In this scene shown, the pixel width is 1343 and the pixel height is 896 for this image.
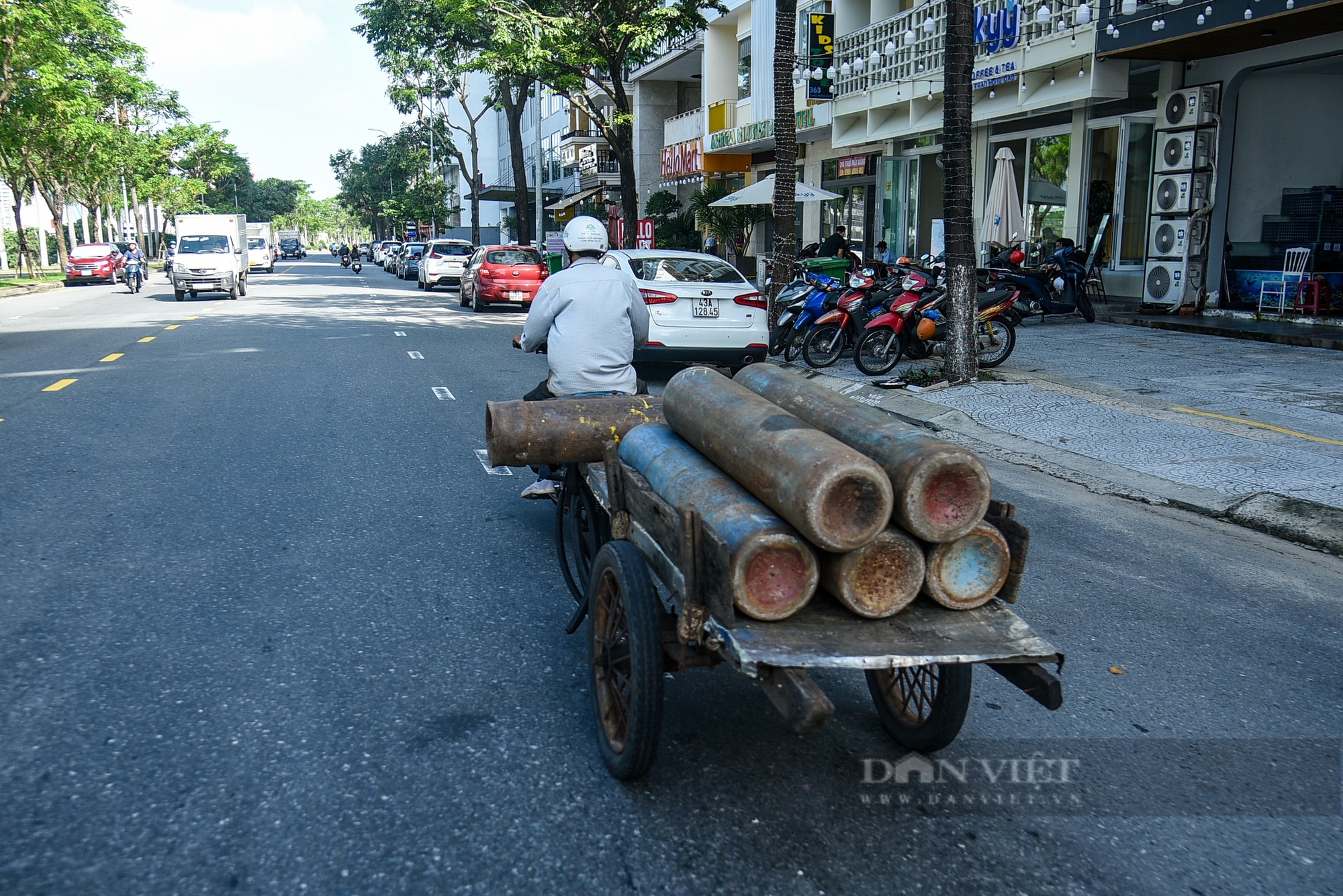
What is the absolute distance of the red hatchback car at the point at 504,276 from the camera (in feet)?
80.4

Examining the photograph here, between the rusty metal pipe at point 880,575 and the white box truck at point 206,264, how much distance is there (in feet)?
96.1

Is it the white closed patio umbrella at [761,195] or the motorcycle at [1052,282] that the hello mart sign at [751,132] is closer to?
the white closed patio umbrella at [761,195]

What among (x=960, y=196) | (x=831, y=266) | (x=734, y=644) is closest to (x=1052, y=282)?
(x=831, y=266)

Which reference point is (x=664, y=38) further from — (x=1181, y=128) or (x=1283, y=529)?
(x=1283, y=529)

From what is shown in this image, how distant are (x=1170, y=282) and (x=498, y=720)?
614 inches

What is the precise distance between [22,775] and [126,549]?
257 centimetres

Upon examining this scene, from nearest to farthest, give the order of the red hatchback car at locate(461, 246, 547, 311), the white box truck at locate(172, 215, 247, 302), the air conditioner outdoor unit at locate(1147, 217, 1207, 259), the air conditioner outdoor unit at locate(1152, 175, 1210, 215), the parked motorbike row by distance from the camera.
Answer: the parked motorbike row → the air conditioner outdoor unit at locate(1152, 175, 1210, 215) → the air conditioner outdoor unit at locate(1147, 217, 1207, 259) → the red hatchback car at locate(461, 246, 547, 311) → the white box truck at locate(172, 215, 247, 302)

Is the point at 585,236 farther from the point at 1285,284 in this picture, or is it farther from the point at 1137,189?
the point at 1137,189

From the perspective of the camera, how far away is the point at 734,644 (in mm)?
2848

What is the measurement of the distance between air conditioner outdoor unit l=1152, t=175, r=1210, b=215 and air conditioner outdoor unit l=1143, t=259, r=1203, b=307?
0.81 m

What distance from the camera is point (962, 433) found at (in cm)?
951

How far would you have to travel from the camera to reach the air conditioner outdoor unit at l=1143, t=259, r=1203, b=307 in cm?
1627

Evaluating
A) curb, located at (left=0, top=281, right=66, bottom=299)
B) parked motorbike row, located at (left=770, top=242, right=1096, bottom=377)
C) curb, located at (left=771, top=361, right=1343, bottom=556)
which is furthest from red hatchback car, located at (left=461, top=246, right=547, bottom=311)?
curb, located at (left=771, top=361, right=1343, bottom=556)

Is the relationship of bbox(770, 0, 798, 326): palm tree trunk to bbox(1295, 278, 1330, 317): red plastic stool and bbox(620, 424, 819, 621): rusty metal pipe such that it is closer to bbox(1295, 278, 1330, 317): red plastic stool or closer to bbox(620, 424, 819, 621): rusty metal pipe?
bbox(1295, 278, 1330, 317): red plastic stool
